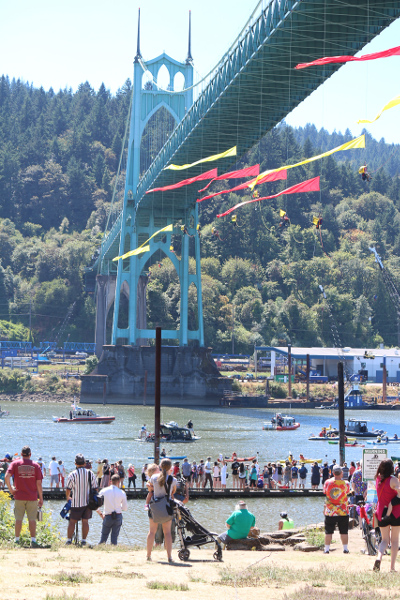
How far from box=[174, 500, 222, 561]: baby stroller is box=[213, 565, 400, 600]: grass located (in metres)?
1.22

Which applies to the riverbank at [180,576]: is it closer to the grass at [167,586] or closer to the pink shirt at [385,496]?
the grass at [167,586]

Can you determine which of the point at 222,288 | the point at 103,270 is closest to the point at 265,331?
the point at 222,288

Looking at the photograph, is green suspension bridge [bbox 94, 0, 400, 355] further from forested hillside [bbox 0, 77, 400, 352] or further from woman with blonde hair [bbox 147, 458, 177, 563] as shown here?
woman with blonde hair [bbox 147, 458, 177, 563]

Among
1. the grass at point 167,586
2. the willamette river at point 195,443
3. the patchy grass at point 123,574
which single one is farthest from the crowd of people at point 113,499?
the willamette river at point 195,443

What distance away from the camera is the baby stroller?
12.6 metres

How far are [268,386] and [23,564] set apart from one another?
3544 inches

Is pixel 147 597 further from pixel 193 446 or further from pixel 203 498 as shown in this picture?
pixel 193 446

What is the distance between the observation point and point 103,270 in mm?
124938

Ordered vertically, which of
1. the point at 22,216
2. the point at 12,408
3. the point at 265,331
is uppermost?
the point at 22,216

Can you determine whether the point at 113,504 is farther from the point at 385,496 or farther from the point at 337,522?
the point at 385,496

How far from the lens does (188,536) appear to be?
42.8 feet

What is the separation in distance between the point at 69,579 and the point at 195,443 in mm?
41701

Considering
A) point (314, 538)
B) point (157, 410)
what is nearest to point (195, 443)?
point (157, 410)

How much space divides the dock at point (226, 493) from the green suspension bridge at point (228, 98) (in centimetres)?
2354
